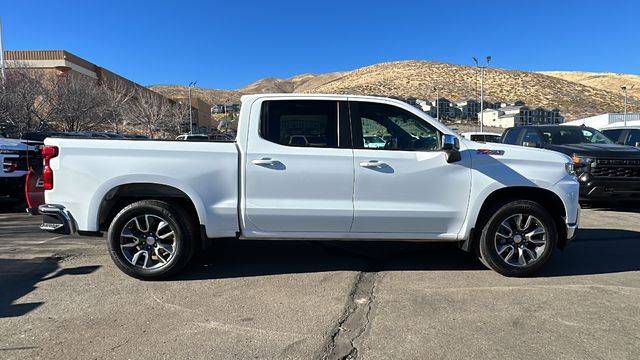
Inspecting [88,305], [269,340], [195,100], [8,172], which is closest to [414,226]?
[269,340]

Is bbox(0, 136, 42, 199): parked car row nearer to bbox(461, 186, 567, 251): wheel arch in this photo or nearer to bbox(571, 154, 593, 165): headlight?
bbox(461, 186, 567, 251): wheel arch

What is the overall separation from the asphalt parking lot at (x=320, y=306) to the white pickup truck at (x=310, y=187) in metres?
0.47

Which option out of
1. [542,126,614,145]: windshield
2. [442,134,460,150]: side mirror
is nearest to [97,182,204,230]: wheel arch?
[442,134,460,150]: side mirror

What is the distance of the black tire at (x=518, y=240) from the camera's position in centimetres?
505

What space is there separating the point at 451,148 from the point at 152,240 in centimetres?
333

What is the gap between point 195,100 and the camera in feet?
326

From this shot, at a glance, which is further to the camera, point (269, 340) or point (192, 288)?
point (192, 288)

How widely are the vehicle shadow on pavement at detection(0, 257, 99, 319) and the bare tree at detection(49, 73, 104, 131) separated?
2774 centimetres

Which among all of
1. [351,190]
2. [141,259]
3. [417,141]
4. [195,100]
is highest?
[195,100]

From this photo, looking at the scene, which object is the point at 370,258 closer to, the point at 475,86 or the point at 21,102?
the point at 21,102

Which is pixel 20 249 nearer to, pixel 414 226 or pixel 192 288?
pixel 192 288

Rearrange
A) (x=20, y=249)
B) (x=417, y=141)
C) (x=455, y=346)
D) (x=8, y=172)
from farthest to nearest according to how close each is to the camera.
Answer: (x=8, y=172) → (x=20, y=249) → (x=417, y=141) → (x=455, y=346)

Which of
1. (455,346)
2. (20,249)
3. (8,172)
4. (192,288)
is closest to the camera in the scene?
(455,346)

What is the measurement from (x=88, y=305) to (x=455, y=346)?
10.7 ft
